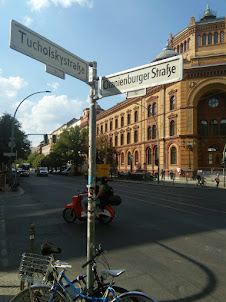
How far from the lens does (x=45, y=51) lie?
2.84 m

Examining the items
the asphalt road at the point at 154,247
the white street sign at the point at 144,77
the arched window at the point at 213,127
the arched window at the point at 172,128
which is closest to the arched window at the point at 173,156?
the arched window at the point at 172,128

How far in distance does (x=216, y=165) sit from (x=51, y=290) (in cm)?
3639

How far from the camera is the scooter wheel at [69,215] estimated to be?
8.44 metres

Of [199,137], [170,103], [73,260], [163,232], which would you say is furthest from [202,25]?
[73,260]

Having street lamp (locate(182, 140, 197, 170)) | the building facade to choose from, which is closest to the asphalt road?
the building facade

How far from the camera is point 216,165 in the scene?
35406 mm

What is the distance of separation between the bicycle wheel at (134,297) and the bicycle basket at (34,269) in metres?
0.80

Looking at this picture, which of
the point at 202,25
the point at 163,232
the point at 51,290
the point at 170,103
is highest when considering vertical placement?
the point at 202,25

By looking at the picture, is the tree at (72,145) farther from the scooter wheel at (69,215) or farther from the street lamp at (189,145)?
the scooter wheel at (69,215)

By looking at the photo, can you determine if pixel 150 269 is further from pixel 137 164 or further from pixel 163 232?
pixel 137 164

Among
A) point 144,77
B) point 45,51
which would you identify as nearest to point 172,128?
point 144,77

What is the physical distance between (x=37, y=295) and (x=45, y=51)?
2.63 metres

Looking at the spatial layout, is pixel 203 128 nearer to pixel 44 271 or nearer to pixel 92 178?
pixel 92 178

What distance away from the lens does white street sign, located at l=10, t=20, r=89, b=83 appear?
2572 mm
